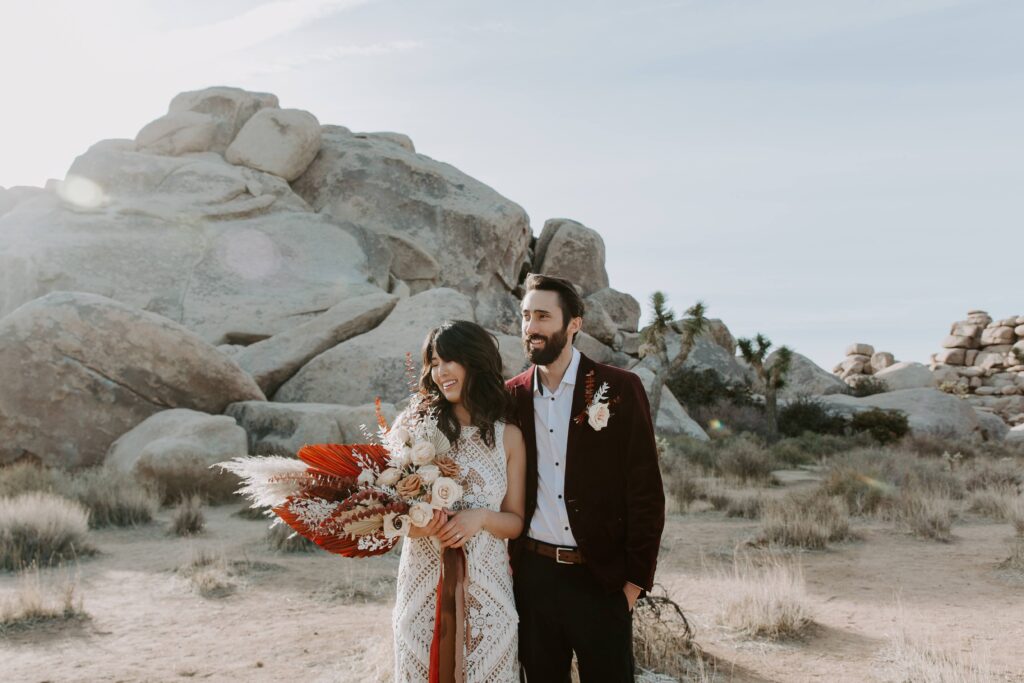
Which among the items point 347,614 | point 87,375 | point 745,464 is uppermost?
point 87,375

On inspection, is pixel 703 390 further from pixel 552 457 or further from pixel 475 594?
pixel 475 594

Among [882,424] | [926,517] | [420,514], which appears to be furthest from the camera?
[882,424]

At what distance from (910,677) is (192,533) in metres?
9.40

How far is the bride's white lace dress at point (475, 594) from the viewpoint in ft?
11.9

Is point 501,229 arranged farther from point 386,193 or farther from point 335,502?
point 335,502

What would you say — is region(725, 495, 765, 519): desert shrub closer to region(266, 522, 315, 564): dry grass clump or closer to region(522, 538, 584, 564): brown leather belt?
region(266, 522, 315, 564): dry grass clump

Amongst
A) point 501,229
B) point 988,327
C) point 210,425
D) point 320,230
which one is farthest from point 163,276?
point 988,327

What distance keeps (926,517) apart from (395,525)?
435 inches

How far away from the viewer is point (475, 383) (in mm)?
3795

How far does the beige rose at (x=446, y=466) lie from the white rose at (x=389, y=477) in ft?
0.60

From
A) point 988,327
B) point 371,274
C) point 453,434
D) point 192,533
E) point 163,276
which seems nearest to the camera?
point 453,434

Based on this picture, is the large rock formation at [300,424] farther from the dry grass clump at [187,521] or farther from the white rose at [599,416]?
the white rose at [599,416]

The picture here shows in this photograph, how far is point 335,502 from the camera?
135 inches

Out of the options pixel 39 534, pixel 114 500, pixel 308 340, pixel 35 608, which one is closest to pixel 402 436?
pixel 35 608
